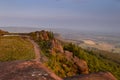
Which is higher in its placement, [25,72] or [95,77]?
[25,72]

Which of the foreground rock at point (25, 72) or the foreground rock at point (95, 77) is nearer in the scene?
the foreground rock at point (25, 72)

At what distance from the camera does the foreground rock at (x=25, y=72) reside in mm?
10719

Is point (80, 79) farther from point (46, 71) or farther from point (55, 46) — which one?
point (55, 46)

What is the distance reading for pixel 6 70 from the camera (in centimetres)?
1176

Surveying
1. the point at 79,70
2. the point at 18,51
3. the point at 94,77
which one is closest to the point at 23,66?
the point at 94,77

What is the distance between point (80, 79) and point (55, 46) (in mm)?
49508

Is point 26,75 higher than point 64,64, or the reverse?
point 26,75

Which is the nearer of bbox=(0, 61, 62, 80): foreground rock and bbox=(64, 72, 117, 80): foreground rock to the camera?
bbox=(0, 61, 62, 80): foreground rock

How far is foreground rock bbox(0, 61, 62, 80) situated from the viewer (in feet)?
35.2

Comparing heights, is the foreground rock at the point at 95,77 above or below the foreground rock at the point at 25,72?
below

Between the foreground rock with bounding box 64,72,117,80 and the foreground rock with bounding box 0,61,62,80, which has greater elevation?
the foreground rock with bounding box 0,61,62,80

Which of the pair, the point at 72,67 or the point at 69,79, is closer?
the point at 69,79

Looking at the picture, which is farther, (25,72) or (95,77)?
(95,77)

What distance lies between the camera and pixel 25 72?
11.1m
